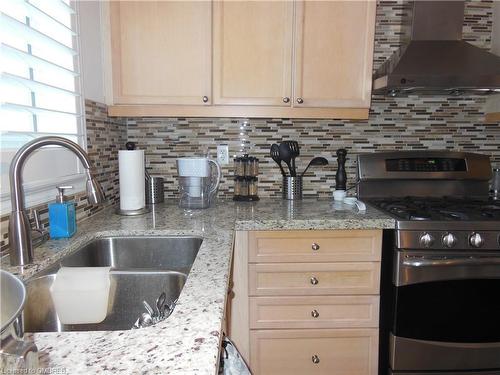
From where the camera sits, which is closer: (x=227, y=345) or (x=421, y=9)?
(x=227, y=345)

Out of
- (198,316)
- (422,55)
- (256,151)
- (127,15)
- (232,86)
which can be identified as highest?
(127,15)

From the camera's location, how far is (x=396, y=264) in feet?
4.85

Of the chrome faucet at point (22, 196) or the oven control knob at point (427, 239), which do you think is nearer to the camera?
the chrome faucet at point (22, 196)

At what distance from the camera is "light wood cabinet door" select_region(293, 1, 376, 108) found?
5.53 ft

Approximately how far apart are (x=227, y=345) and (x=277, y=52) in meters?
1.36

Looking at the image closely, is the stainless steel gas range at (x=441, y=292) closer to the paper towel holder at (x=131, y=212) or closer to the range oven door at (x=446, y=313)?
the range oven door at (x=446, y=313)

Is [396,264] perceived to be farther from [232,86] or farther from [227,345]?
[232,86]

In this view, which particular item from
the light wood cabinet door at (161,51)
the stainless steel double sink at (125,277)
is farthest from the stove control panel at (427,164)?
the stainless steel double sink at (125,277)

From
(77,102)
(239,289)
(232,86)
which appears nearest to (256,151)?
(232,86)

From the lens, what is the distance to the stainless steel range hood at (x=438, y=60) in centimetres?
163

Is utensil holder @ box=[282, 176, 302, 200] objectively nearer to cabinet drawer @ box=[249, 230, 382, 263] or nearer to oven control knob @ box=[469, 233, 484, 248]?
cabinet drawer @ box=[249, 230, 382, 263]

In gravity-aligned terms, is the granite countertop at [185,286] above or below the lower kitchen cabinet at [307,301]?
above

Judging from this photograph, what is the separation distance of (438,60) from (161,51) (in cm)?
136

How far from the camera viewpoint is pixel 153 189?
6.20 ft
